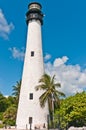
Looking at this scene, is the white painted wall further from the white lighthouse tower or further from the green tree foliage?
the green tree foliage

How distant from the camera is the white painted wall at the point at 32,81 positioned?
4458 centimetres

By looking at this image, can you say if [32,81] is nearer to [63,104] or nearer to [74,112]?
[63,104]

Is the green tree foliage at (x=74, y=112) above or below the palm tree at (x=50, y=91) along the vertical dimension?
below

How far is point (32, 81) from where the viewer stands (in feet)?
151

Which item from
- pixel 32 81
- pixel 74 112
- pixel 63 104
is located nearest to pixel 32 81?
pixel 32 81

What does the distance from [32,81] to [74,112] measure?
925 centimetres

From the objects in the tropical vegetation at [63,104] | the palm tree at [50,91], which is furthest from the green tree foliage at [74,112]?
the palm tree at [50,91]

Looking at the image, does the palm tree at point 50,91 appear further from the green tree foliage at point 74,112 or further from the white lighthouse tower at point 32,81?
the green tree foliage at point 74,112

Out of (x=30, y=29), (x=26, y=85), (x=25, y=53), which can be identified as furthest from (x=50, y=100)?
(x=30, y=29)

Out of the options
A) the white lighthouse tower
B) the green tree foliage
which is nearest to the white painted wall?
the white lighthouse tower

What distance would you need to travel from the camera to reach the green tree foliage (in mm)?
41562

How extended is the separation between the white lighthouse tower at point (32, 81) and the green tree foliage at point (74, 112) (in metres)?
3.40

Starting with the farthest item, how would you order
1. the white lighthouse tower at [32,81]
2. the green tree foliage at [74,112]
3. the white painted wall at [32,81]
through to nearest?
the white painted wall at [32,81]
the white lighthouse tower at [32,81]
the green tree foliage at [74,112]

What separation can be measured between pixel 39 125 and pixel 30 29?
17.5 m
